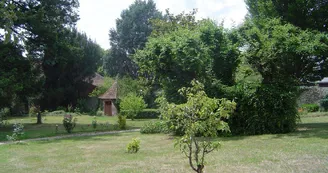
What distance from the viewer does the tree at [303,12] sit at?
19812 mm

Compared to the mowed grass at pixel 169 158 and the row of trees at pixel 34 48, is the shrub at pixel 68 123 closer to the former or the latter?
the row of trees at pixel 34 48

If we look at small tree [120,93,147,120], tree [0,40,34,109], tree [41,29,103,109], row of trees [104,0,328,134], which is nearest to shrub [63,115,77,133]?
tree [0,40,34,109]

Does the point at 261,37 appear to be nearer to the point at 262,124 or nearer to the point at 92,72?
the point at 262,124

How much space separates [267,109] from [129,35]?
4064 cm

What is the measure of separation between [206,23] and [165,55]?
9.46ft

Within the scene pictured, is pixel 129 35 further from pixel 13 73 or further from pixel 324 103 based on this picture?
pixel 324 103

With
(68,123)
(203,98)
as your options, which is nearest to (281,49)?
(203,98)

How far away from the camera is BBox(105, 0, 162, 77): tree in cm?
5372

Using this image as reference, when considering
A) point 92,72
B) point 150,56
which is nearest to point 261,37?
point 150,56

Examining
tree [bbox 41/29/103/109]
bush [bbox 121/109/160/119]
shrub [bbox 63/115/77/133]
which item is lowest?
shrub [bbox 63/115/77/133]

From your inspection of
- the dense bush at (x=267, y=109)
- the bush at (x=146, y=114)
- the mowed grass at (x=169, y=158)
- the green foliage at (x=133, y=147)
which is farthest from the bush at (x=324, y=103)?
the green foliage at (x=133, y=147)

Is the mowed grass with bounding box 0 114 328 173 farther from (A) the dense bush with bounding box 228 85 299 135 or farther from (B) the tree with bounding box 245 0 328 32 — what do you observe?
(B) the tree with bounding box 245 0 328 32

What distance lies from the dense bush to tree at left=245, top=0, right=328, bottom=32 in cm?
612

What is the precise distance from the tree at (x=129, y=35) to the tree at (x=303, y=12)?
33.6m
